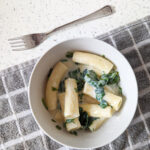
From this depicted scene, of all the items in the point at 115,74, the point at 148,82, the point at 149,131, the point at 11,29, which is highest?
the point at 11,29

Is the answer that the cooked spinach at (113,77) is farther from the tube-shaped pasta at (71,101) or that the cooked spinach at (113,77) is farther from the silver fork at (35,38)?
the silver fork at (35,38)

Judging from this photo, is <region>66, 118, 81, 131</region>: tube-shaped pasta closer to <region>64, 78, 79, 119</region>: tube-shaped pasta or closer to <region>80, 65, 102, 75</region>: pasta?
<region>64, 78, 79, 119</region>: tube-shaped pasta

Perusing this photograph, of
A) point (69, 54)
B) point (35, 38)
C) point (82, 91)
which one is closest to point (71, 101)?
point (82, 91)

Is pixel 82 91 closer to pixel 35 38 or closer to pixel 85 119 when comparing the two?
pixel 85 119

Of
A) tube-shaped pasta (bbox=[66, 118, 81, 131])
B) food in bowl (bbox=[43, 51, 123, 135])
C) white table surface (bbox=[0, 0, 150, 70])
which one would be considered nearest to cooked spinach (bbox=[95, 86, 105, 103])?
food in bowl (bbox=[43, 51, 123, 135])

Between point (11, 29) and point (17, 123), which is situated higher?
point (11, 29)

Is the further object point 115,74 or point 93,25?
point 93,25

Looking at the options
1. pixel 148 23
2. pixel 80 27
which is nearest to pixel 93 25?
pixel 80 27

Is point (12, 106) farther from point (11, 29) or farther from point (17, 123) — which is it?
point (11, 29)
